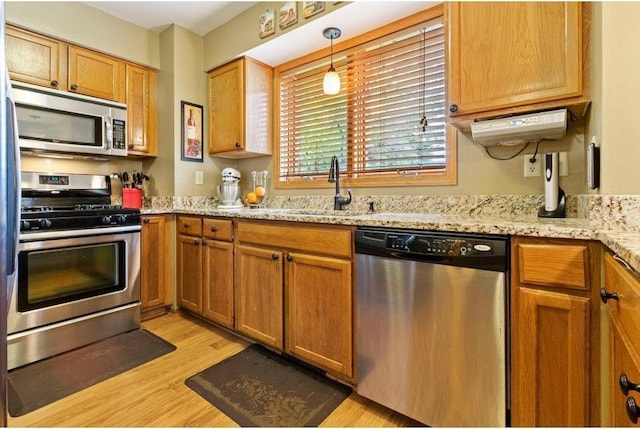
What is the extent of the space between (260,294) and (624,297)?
1624 millimetres

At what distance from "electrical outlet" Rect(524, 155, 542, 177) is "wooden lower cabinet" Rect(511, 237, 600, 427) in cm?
70

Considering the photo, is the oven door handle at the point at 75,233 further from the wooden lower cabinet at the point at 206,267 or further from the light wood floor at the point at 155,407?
the light wood floor at the point at 155,407

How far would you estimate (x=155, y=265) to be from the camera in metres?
2.54

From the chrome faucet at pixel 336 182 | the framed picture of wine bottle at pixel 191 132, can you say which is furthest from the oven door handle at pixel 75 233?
the chrome faucet at pixel 336 182

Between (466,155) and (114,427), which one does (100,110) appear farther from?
(466,155)

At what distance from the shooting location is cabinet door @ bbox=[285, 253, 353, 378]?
1.53m

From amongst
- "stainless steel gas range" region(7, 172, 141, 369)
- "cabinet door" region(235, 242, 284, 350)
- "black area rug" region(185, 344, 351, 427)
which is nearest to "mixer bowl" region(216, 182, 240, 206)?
"stainless steel gas range" region(7, 172, 141, 369)

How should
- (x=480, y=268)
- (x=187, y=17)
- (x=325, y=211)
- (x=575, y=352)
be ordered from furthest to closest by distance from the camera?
(x=187, y=17)
(x=325, y=211)
(x=480, y=268)
(x=575, y=352)

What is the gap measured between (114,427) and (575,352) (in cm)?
179

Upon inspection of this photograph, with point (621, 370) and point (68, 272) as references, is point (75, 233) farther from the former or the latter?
point (621, 370)

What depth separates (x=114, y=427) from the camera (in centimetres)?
135

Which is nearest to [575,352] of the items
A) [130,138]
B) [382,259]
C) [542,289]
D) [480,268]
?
[542,289]

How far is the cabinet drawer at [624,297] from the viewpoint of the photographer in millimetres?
688

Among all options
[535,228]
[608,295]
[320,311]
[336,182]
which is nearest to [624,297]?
[608,295]
